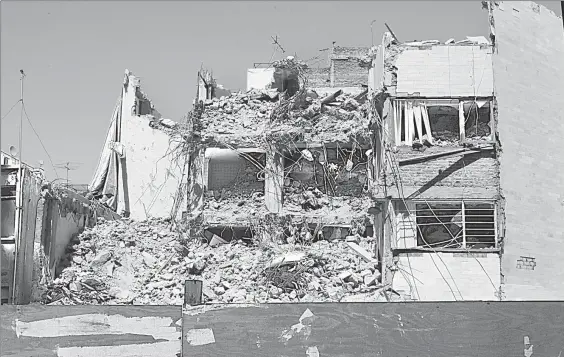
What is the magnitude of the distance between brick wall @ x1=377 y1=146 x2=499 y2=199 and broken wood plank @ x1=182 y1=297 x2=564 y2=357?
9.37 m

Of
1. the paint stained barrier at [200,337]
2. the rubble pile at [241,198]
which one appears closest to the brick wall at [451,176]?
the rubble pile at [241,198]

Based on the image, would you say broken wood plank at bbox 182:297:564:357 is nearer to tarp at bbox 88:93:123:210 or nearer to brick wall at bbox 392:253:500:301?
brick wall at bbox 392:253:500:301

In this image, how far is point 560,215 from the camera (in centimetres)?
1745

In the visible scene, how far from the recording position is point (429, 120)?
17.7 metres

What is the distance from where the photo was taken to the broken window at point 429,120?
17.1m

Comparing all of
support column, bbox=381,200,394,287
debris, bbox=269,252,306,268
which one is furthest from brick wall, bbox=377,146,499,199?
debris, bbox=269,252,306,268

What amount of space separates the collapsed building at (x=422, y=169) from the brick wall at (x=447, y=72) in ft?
0.08

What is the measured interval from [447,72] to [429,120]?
4.16 feet

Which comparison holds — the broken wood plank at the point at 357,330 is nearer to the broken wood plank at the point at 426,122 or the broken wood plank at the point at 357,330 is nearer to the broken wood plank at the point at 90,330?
the broken wood plank at the point at 90,330

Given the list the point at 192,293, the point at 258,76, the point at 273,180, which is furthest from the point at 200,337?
the point at 258,76

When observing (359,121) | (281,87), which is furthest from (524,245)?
(281,87)

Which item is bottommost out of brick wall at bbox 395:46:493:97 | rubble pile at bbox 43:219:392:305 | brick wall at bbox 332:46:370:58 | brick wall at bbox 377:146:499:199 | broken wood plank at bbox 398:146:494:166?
rubble pile at bbox 43:219:392:305

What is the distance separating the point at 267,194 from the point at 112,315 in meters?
14.0

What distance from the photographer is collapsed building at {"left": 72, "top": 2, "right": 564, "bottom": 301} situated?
16562 millimetres
